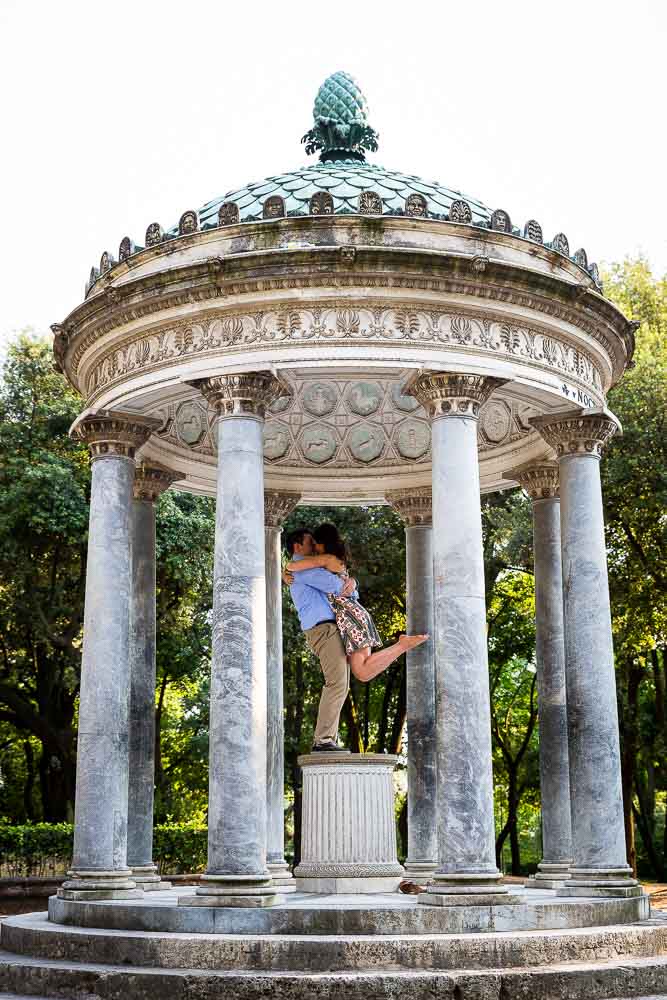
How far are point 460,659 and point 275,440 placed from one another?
12.0 metres

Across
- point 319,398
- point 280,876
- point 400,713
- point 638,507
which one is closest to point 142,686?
point 280,876

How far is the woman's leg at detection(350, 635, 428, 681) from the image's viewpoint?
22953mm

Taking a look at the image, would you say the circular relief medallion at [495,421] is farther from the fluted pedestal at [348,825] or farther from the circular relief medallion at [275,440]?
the fluted pedestal at [348,825]

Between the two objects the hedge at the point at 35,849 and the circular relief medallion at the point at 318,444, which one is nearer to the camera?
the circular relief medallion at the point at 318,444

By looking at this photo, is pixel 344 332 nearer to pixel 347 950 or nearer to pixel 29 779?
pixel 347 950

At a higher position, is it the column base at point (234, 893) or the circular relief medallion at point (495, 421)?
the circular relief medallion at point (495, 421)

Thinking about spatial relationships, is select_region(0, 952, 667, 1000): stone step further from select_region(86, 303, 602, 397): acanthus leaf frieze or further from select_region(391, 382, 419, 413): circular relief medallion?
select_region(391, 382, 419, 413): circular relief medallion

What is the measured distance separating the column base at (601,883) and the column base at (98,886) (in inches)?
326

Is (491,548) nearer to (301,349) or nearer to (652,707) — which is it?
(652,707)

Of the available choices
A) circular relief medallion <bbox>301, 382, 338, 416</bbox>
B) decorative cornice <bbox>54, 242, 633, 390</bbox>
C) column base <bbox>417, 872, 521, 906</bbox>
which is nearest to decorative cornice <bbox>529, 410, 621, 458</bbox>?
decorative cornice <bbox>54, 242, 633, 390</bbox>

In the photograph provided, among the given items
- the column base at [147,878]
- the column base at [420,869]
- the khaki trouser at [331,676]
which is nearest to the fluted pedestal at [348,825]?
the khaki trouser at [331,676]

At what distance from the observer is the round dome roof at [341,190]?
2473cm

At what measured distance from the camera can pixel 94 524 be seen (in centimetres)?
2339

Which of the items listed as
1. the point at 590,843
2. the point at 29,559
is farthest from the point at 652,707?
the point at 590,843
